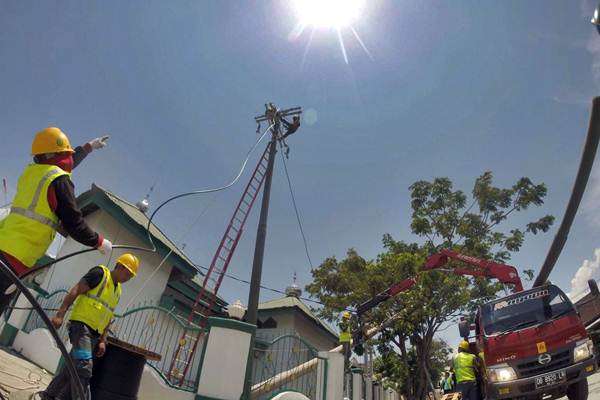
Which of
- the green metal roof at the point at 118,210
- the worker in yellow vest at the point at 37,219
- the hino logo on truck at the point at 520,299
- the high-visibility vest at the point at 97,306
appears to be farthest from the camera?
the green metal roof at the point at 118,210

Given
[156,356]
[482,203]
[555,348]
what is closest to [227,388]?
[156,356]

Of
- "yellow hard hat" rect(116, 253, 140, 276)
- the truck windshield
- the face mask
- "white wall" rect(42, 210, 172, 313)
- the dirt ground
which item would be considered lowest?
the dirt ground

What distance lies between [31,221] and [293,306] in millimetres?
15148

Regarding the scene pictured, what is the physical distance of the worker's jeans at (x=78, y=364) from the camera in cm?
320

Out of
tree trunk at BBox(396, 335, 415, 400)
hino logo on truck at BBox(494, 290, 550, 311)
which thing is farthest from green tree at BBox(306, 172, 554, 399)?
hino logo on truck at BBox(494, 290, 550, 311)

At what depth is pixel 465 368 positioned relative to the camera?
24.4 ft

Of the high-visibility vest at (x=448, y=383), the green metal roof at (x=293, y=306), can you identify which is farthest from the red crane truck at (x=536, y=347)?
the green metal roof at (x=293, y=306)

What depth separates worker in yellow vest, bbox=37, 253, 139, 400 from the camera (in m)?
3.23

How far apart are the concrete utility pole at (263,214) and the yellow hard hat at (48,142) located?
6464mm

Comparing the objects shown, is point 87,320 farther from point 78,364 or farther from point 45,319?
point 45,319

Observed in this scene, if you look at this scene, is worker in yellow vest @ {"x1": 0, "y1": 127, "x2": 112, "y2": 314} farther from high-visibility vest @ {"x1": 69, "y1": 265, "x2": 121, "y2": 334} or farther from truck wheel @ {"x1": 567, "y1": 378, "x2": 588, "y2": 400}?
truck wheel @ {"x1": 567, "y1": 378, "x2": 588, "y2": 400}

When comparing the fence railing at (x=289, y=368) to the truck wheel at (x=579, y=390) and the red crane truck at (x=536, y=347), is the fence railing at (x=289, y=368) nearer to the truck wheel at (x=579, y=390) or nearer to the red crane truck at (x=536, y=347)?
the red crane truck at (x=536, y=347)

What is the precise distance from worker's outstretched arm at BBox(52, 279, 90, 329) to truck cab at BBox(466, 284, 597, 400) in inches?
264

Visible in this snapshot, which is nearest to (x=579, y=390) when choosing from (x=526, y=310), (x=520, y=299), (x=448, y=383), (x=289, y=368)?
(x=526, y=310)
